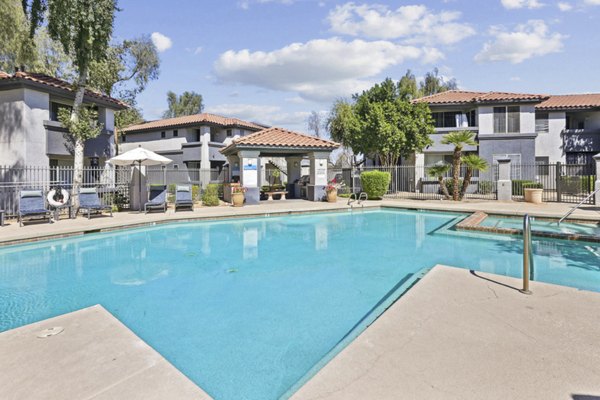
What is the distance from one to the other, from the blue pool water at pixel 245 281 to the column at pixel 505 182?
9376 millimetres

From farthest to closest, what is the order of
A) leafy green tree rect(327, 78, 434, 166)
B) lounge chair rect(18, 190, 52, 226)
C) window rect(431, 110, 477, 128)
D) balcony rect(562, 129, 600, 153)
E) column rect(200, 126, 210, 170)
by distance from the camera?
column rect(200, 126, 210, 170) → balcony rect(562, 129, 600, 153) → window rect(431, 110, 477, 128) → leafy green tree rect(327, 78, 434, 166) → lounge chair rect(18, 190, 52, 226)

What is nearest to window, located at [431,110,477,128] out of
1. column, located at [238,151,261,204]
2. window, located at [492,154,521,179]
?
window, located at [492,154,521,179]

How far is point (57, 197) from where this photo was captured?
556 inches

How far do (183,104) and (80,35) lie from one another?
5180 cm

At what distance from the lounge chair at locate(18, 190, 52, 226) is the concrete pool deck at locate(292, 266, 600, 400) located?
1360cm

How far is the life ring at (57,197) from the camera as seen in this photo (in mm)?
13616

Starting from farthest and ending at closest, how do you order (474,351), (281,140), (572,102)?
(572,102)
(281,140)
(474,351)

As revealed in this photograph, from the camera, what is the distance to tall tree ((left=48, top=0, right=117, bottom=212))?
1388 centimetres

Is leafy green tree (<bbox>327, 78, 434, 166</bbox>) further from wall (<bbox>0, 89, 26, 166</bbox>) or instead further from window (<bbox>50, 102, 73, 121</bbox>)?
wall (<bbox>0, 89, 26, 166</bbox>)

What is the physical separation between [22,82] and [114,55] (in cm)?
1811

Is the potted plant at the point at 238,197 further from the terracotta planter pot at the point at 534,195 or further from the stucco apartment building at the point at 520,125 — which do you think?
the terracotta planter pot at the point at 534,195

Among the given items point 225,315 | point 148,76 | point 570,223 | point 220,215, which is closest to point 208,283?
point 225,315

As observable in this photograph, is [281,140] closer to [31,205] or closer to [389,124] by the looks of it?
[389,124]

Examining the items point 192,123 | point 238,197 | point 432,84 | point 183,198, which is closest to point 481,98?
point 238,197
